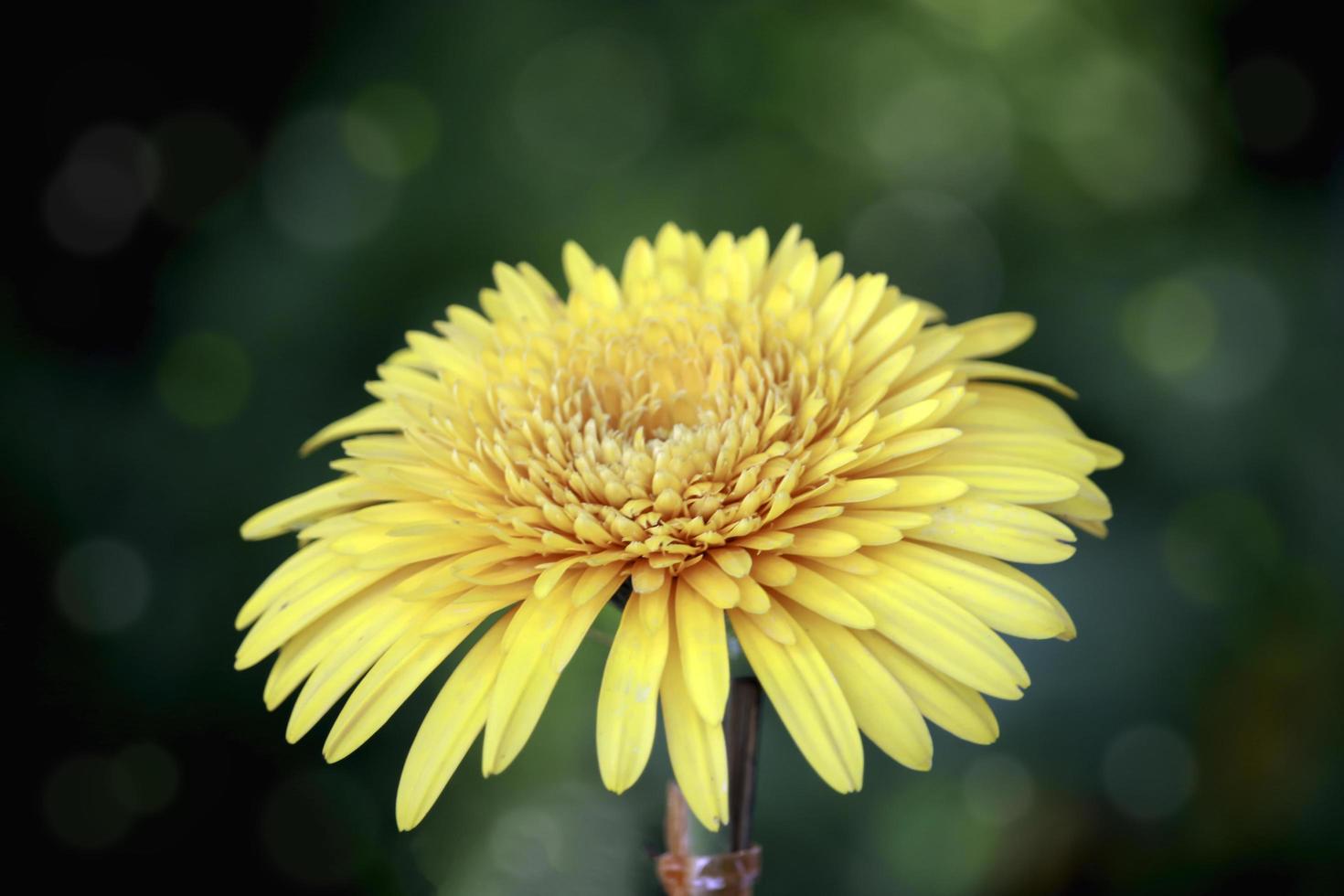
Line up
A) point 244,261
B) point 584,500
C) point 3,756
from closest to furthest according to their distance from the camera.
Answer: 1. point 584,500
2. point 3,756
3. point 244,261

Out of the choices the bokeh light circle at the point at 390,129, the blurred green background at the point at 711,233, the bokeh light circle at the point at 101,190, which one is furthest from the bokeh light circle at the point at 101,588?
the bokeh light circle at the point at 390,129

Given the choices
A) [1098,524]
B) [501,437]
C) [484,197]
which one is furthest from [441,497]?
[484,197]

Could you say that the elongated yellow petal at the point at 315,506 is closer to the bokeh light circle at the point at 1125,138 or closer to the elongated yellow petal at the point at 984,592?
the elongated yellow petal at the point at 984,592

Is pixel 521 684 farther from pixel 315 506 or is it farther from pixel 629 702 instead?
pixel 315 506

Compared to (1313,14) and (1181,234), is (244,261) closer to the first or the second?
(1181,234)

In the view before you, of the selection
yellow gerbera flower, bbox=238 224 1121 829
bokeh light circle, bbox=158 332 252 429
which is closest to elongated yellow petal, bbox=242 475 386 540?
yellow gerbera flower, bbox=238 224 1121 829
